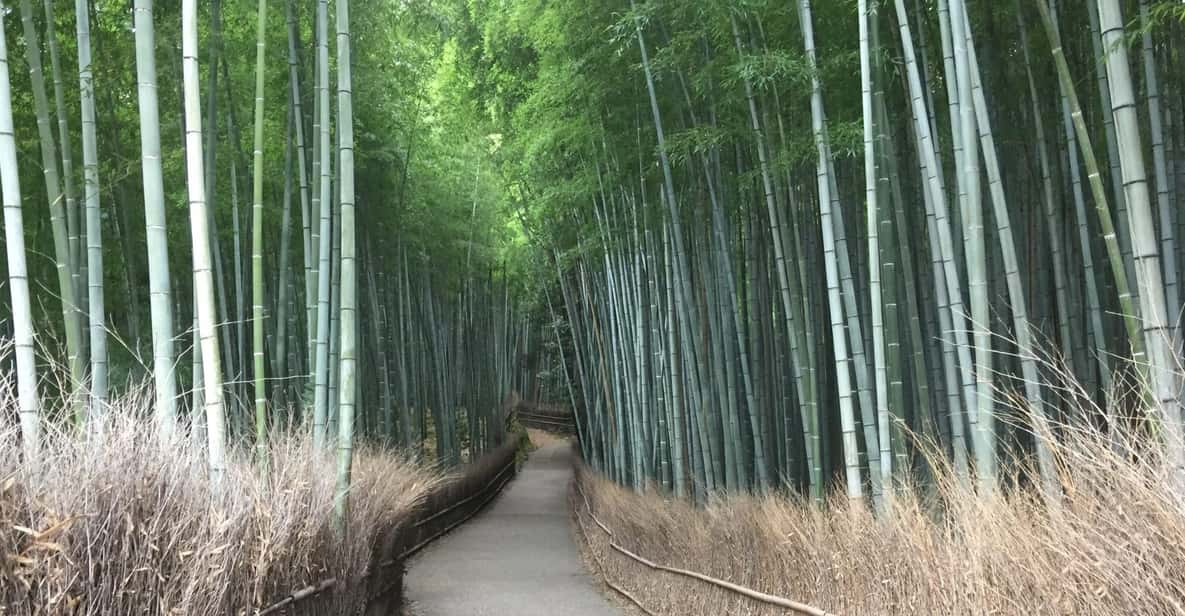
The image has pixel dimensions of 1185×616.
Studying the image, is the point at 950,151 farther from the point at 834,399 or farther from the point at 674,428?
the point at 674,428

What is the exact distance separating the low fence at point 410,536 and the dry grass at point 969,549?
154 centimetres

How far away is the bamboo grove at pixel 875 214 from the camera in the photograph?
3664 millimetres

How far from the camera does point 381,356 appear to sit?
27.7 feet

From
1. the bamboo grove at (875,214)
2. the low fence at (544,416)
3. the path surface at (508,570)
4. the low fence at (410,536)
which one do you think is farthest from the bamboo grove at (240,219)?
the low fence at (544,416)

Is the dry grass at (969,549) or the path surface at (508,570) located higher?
the dry grass at (969,549)

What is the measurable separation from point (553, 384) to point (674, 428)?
1723 cm

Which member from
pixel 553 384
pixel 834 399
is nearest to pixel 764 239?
pixel 834 399

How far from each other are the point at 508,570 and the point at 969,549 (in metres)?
6.09

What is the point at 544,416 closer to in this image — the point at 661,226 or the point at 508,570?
the point at 508,570

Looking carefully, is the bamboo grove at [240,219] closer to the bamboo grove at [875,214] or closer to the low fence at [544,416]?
the bamboo grove at [875,214]

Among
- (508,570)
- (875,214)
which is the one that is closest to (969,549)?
(875,214)

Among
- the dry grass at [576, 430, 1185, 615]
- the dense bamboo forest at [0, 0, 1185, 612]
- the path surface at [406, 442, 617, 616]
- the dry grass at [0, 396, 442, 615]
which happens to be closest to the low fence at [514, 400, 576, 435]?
the path surface at [406, 442, 617, 616]

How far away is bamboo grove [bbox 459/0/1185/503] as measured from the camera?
12.0 ft

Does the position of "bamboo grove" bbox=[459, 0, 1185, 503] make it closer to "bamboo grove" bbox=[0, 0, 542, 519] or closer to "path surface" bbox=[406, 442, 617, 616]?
"path surface" bbox=[406, 442, 617, 616]
